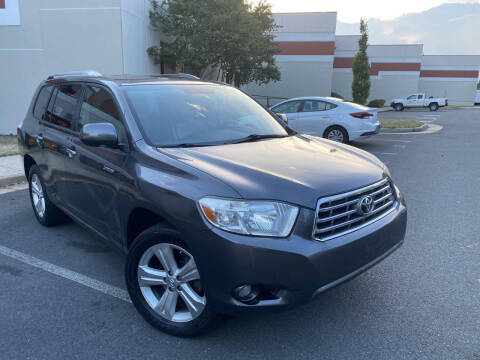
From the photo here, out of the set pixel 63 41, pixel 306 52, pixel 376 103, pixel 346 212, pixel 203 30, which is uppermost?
pixel 306 52

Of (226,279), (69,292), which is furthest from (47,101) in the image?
(226,279)

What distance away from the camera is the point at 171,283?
2633 mm

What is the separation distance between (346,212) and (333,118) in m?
8.52

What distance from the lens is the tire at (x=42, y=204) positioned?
4.56m

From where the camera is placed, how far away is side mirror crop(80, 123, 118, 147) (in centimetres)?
287

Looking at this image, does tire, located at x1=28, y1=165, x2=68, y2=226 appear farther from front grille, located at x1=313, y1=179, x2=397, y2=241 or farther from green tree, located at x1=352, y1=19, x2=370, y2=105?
green tree, located at x1=352, y1=19, x2=370, y2=105

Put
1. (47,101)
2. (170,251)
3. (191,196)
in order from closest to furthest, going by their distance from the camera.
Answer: (191,196)
(170,251)
(47,101)

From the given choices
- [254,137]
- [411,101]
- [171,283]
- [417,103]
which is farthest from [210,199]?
[417,103]

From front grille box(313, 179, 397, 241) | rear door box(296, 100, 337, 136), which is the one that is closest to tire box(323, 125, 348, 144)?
rear door box(296, 100, 337, 136)

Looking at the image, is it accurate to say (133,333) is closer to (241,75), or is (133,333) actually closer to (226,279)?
(226,279)

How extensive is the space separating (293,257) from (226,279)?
16.2 inches

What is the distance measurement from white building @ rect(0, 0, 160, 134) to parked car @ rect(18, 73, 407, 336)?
31.9 feet

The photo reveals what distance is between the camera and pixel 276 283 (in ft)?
7.27

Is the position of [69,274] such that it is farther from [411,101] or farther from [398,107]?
[411,101]
